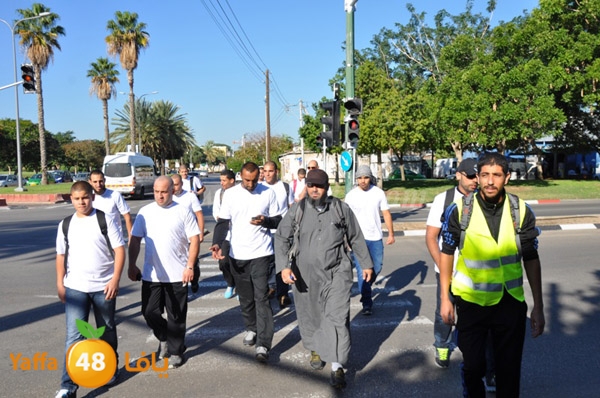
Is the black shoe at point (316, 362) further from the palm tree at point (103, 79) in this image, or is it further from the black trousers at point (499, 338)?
the palm tree at point (103, 79)

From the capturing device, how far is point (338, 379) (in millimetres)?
3998

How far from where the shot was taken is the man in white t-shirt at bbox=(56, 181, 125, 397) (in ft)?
13.0

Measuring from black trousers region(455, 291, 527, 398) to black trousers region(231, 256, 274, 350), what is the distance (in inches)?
80.6

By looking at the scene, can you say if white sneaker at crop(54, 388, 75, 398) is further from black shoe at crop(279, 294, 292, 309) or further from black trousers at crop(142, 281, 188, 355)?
black shoe at crop(279, 294, 292, 309)

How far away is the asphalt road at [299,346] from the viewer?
4031 mm

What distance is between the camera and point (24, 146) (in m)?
61.2

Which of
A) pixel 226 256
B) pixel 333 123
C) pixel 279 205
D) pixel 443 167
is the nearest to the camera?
pixel 226 256

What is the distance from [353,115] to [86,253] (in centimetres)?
839

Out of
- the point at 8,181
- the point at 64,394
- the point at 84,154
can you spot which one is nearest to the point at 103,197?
the point at 64,394

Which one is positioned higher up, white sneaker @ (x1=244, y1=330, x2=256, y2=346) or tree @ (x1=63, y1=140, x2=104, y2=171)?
tree @ (x1=63, y1=140, x2=104, y2=171)

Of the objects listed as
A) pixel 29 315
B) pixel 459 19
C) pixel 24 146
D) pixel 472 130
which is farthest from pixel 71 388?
pixel 24 146

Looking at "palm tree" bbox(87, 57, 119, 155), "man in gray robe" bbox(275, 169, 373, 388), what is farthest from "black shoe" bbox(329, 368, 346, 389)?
"palm tree" bbox(87, 57, 119, 155)

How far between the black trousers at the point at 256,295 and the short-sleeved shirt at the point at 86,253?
134 cm

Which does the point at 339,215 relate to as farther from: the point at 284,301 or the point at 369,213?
the point at 284,301
